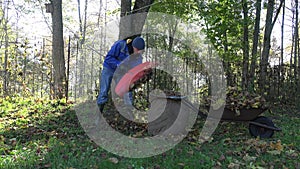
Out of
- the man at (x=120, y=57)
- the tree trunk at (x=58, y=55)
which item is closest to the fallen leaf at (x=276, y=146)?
the man at (x=120, y=57)

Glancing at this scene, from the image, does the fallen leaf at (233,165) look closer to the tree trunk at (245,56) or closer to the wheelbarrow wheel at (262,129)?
the wheelbarrow wheel at (262,129)

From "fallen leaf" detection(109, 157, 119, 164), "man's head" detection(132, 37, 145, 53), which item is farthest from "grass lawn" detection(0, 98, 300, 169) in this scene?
"man's head" detection(132, 37, 145, 53)

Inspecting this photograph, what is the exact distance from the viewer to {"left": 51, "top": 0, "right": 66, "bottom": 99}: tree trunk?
9.21 metres

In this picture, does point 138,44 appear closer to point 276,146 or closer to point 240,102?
point 240,102

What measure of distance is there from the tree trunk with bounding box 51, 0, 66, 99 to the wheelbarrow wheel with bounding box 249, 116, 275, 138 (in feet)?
18.5

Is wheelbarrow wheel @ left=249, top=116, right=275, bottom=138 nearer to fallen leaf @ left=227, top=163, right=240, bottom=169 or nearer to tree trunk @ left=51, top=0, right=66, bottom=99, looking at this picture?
fallen leaf @ left=227, top=163, right=240, bottom=169

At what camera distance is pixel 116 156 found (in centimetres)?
379

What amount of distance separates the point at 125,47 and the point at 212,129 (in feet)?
6.98

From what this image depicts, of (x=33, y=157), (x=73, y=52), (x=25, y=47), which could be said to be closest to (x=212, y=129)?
(x=33, y=157)

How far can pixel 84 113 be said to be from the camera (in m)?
6.79

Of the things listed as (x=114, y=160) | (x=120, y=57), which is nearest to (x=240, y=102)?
(x=120, y=57)

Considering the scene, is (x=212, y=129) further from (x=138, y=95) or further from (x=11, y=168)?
(x=11, y=168)

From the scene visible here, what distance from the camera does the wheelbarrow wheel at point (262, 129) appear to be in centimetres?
520

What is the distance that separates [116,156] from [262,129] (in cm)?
274
